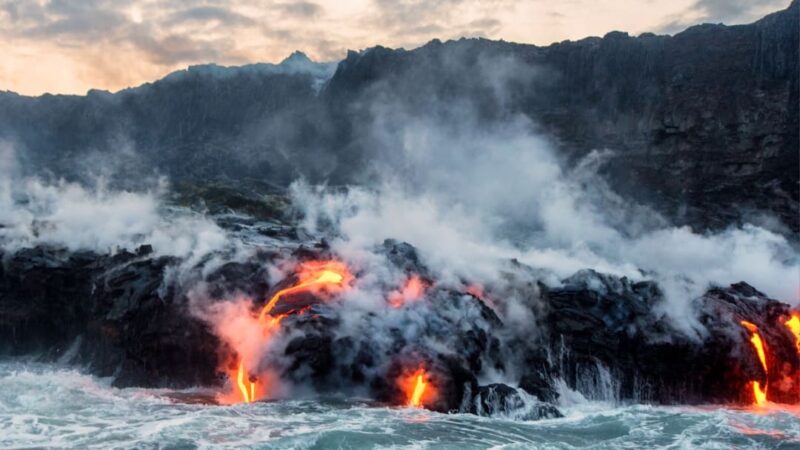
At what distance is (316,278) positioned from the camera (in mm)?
33469

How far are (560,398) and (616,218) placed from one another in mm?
49950

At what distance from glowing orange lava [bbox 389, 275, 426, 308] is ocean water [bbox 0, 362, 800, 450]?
18.1 feet

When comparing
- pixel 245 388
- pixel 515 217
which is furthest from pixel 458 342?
pixel 515 217

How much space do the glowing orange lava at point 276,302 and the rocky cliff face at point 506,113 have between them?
52.7 metres

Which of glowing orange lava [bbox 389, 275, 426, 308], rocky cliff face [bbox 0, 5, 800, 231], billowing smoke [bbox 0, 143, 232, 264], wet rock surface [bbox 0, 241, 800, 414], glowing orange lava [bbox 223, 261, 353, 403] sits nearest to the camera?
glowing orange lava [bbox 223, 261, 353, 403]

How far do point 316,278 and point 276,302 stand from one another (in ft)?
7.70

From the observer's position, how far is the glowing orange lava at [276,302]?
29109 millimetres

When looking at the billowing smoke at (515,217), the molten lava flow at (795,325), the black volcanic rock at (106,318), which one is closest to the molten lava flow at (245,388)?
the black volcanic rock at (106,318)

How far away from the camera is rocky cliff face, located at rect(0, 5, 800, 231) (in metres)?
76.6

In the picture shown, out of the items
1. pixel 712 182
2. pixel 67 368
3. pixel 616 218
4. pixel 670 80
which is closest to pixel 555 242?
pixel 616 218

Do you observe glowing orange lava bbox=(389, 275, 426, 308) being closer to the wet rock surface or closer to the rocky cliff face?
the wet rock surface

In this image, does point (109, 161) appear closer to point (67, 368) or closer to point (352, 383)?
point (67, 368)

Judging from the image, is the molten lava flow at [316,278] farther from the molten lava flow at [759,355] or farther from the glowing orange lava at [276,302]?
the molten lava flow at [759,355]

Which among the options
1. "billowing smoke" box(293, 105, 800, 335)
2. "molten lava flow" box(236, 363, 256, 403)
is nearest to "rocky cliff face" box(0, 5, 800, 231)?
"billowing smoke" box(293, 105, 800, 335)
